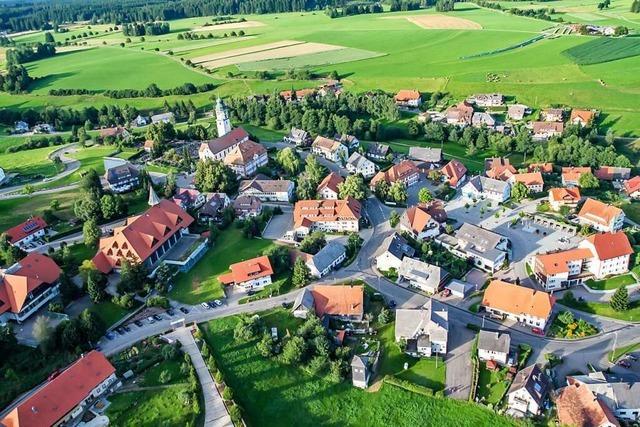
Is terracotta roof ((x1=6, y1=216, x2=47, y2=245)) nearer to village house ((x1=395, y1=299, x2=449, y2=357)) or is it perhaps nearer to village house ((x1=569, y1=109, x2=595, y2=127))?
village house ((x1=395, y1=299, x2=449, y2=357))

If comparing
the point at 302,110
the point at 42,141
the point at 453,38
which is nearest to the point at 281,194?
the point at 302,110

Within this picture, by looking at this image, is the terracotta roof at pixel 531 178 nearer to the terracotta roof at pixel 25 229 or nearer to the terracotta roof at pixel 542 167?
the terracotta roof at pixel 542 167

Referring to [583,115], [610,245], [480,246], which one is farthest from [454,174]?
[583,115]

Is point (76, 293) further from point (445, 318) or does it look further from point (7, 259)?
point (445, 318)

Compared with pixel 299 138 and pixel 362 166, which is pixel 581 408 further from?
pixel 299 138

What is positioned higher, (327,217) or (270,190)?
(270,190)

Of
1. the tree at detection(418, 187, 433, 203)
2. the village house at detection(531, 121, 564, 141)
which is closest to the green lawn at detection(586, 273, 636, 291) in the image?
the tree at detection(418, 187, 433, 203)

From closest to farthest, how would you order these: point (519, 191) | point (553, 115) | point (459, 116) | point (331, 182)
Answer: point (519, 191), point (331, 182), point (553, 115), point (459, 116)
